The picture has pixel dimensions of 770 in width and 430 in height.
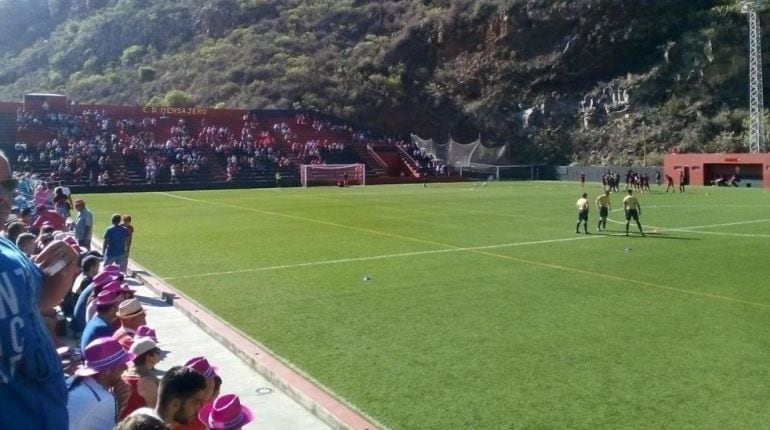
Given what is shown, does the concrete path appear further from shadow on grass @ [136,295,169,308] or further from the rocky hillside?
the rocky hillside

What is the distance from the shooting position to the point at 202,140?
188 ft

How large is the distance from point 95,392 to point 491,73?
8019cm

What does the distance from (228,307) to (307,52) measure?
8679 cm

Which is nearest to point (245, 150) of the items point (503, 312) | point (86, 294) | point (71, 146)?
point (71, 146)

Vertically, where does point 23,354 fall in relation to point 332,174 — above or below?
below

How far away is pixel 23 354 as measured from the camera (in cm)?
251

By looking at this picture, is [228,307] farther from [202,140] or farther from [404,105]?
[404,105]

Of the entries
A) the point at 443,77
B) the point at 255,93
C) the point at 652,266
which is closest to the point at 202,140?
the point at 255,93

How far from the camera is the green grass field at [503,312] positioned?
6.93m

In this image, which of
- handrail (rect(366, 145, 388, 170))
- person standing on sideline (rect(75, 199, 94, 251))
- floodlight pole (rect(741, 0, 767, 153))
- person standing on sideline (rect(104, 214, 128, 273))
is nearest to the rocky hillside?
floodlight pole (rect(741, 0, 767, 153))

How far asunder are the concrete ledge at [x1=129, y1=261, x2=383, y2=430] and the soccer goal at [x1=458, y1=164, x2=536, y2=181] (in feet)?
173

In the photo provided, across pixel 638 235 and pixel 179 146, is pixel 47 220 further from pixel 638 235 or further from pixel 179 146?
pixel 179 146

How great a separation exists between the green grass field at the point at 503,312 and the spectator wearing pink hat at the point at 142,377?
2.36 m

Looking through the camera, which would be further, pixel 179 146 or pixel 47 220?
pixel 179 146
